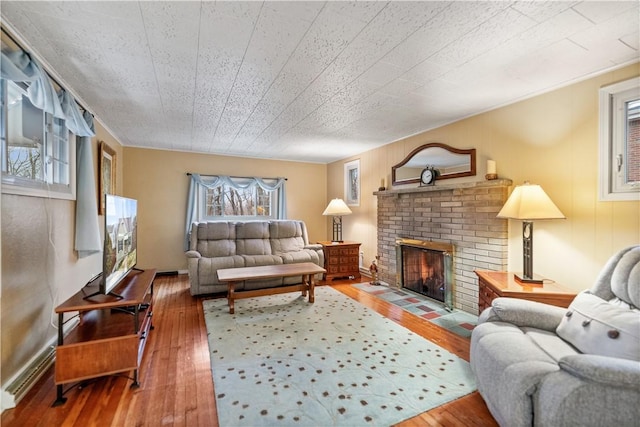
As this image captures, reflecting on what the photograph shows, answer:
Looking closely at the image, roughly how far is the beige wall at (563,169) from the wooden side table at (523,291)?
0.34 metres

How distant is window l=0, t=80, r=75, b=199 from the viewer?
174 centimetres

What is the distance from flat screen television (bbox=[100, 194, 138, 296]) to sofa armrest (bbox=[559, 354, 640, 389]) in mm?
2690

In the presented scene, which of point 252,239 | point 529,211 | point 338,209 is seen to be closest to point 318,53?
point 529,211

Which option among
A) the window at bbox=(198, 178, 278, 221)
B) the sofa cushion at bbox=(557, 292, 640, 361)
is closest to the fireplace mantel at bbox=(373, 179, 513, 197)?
the sofa cushion at bbox=(557, 292, 640, 361)

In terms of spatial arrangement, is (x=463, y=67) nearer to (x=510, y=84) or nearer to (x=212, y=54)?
(x=510, y=84)

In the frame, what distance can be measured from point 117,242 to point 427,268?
3548 mm

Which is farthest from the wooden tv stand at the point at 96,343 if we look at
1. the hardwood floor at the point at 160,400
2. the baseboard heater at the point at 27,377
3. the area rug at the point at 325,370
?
the area rug at the point at 325,370

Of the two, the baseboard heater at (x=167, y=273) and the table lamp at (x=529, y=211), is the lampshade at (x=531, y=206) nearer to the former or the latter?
the table lamp at (x=529, y=211)

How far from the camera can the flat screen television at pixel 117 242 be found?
2006 millimetres

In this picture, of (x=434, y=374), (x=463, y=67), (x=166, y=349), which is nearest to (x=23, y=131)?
(x=166, y=349)

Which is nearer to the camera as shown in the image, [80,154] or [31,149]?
[31,149]

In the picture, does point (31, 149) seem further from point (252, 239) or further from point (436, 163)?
point (436, 163)

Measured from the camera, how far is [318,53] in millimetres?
1994

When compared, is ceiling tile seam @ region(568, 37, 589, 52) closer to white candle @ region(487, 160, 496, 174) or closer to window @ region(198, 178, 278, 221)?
white candle @ region(487, 160, 496, 174)
